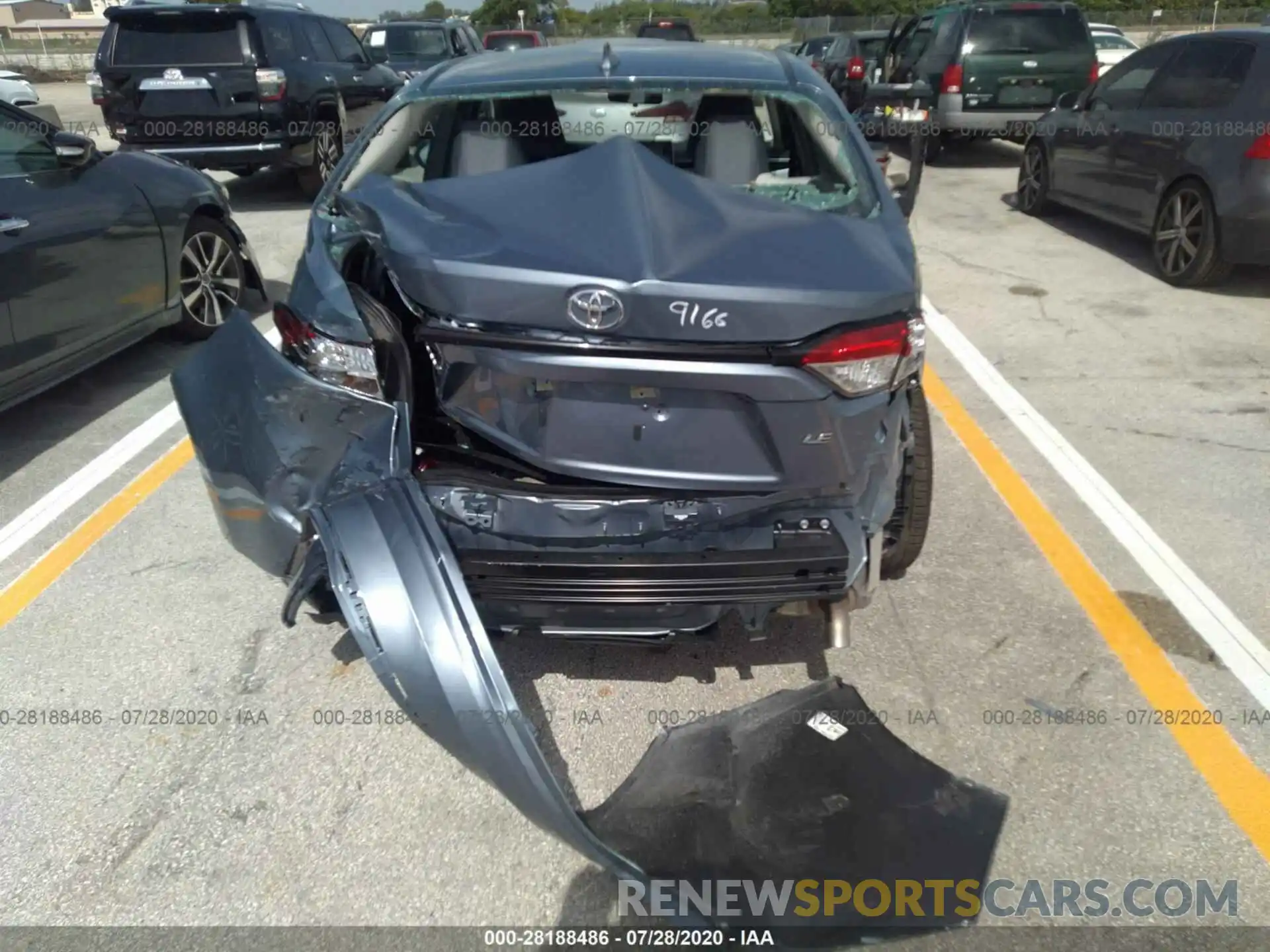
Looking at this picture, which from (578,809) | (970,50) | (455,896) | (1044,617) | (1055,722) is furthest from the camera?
(970,50)

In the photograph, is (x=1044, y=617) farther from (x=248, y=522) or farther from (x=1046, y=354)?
(x=1046, y=354)

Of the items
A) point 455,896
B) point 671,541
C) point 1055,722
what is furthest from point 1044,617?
point 455,896

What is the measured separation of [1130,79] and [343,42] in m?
8.56

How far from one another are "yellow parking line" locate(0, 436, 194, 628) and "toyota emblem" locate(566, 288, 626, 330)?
247 centimetres

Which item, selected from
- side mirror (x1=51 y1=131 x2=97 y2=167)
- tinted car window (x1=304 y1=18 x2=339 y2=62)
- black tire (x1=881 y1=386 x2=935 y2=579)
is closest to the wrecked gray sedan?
black tire (x1=881 y1=386 x2=935 y2=579)

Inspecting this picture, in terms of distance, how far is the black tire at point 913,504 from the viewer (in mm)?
3352

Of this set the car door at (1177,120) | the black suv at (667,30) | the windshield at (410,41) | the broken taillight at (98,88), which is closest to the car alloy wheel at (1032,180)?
the car door at (1177,120)

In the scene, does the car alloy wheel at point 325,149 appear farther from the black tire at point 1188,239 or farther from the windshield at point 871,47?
the windshield at point 871,47

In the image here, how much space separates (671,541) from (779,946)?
0.95 metres

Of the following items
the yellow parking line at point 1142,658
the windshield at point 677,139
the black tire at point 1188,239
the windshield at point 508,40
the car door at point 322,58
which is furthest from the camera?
the windshield at point 508,40

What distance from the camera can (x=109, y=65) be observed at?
32.4ft

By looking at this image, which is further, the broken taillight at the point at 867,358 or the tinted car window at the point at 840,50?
the tinted car window at the point at 840,50

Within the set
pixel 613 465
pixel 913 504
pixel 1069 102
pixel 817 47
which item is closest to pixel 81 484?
pixel 613 465

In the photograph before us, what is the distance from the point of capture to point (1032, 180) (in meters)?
9.98
